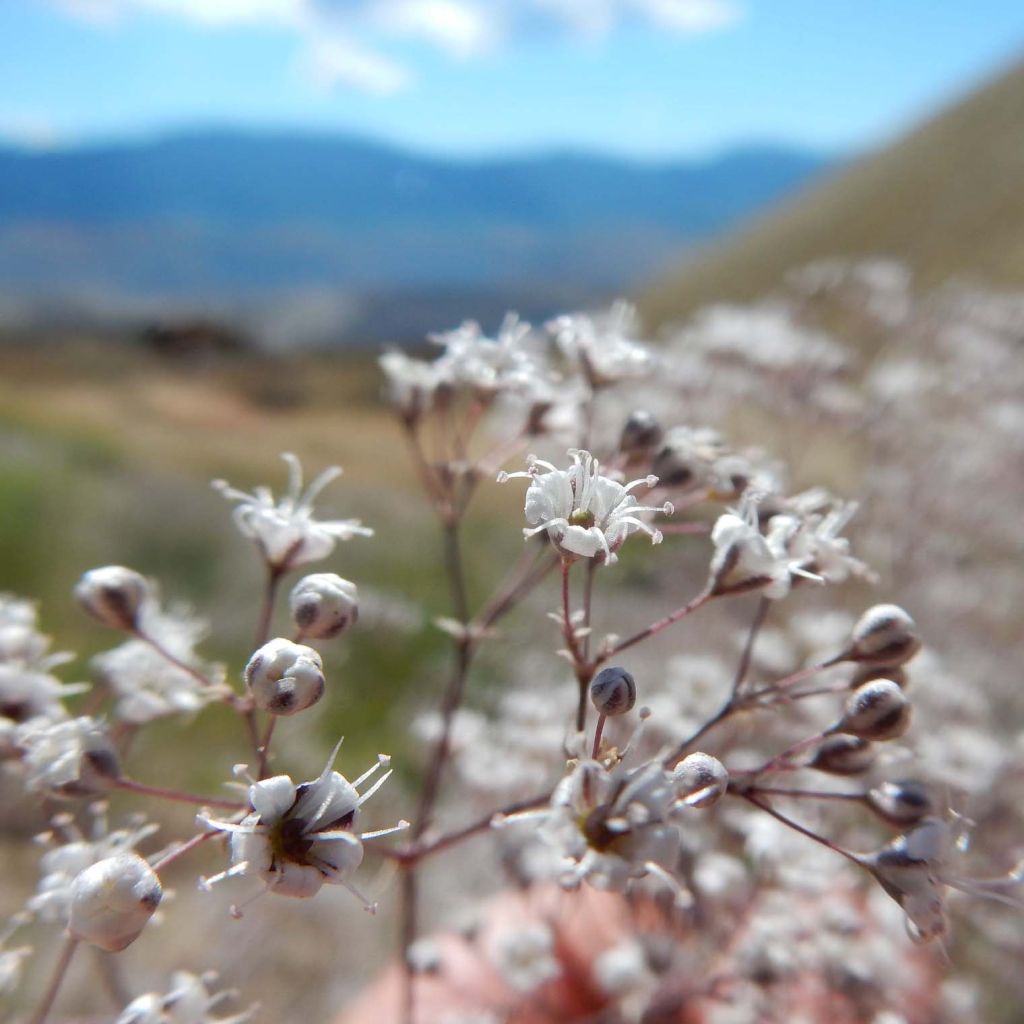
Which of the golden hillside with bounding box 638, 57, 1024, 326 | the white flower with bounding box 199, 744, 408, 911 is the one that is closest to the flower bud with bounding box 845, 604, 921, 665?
the white flower with bounding box 199, 744, 408, 911

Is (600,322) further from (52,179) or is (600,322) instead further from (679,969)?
(52,179)

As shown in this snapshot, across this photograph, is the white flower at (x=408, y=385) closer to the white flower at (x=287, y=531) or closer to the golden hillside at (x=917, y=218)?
the white flower at (x=287, y=531)

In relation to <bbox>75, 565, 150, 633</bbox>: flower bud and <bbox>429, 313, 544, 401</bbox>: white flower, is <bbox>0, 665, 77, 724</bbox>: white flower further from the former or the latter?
<bbox>429, 313, 544, 401</bbox>: white flower

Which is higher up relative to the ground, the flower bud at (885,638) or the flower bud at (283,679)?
the flower bud at (885,638)

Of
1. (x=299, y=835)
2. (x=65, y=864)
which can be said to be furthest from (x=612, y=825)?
(x=65, y=864)

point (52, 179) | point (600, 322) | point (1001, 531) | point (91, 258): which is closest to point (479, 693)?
point (1001, 531)

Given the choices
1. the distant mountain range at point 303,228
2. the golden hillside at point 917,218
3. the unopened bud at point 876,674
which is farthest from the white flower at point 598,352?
the distant mountain range at point 303,228
